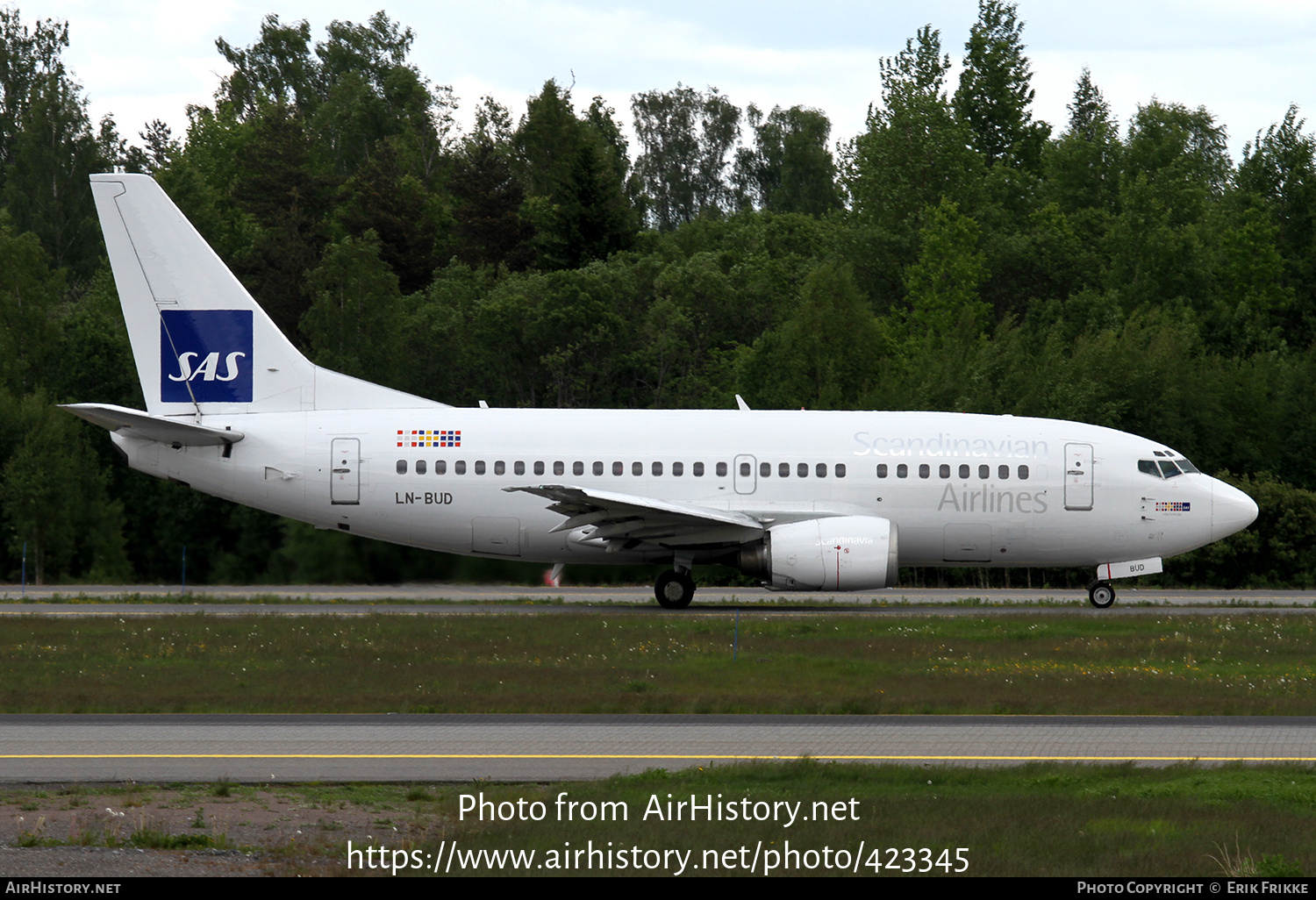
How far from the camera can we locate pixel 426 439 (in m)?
28.9

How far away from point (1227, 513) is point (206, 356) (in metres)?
21.5

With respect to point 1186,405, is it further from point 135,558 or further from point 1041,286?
point 135,558

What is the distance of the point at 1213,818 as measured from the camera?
10.8m

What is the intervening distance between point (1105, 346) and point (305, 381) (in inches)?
1009

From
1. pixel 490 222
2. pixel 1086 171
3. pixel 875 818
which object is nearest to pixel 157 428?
pixel 875 818

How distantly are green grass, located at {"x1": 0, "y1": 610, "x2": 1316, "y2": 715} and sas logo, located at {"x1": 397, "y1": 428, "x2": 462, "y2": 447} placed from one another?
167 inches

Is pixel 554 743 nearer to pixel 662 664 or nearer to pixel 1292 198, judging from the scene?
pixel 662 664

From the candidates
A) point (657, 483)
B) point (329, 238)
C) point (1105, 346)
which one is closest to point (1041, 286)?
point (1105, 346)

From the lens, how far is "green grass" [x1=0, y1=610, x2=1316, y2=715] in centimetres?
1702

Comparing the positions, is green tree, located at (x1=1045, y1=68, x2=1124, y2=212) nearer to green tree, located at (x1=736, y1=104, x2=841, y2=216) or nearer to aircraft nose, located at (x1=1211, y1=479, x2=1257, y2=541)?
green tree, located at (x1=736, y1=104, x2=841, y2=216)

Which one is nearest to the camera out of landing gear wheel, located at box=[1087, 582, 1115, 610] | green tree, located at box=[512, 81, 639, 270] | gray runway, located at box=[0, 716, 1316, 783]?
gray runway, located at box=[0, 716, 1316, 783]

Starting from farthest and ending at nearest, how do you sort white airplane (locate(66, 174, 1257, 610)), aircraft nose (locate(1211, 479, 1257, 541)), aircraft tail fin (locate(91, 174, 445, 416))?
aircraft tail fin (locate(91, 174, 445, 416)) → aircraft nose (locate(1211, 479, 1257, 541)) → white airplane (locate(66, 174, 1257, 610))

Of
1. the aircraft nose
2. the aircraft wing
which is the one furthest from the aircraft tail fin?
the aircraft nose

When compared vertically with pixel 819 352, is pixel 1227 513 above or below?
below
